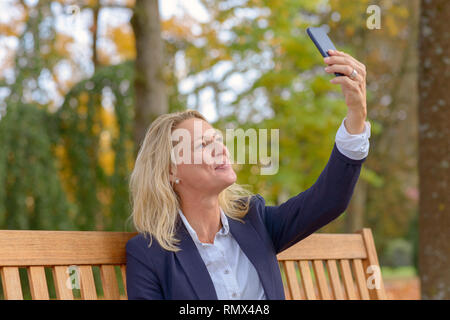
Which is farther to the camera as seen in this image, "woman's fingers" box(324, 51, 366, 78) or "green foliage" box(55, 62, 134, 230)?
"green foliage" box(55, 62, 134, 230)

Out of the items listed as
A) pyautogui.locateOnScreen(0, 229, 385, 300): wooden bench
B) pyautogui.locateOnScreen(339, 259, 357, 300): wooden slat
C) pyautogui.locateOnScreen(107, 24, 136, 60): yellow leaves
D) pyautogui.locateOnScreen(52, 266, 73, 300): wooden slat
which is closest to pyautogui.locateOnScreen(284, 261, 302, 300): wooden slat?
pyautogui.locateOnScreen(0, 229, 385, 300): wooden bench

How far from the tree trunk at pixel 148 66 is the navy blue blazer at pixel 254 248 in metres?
3.41

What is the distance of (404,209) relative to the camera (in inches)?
669

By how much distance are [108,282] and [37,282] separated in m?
0.30

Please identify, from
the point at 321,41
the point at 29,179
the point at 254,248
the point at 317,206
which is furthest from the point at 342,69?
the point at 29,179

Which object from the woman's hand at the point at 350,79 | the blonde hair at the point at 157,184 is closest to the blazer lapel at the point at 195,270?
the blonde hair at the point at 157,184

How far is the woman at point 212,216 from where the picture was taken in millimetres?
2164

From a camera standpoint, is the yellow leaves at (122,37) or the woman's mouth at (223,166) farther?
the yellow leaves at (122,37)

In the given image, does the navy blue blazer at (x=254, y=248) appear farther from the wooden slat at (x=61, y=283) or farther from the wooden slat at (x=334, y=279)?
the wooden slat at (x=334, y=279)

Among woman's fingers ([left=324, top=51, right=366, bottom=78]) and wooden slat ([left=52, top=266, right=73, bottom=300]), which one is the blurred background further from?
wooden slat ([left=52, top=266, right=73, bottom=300])

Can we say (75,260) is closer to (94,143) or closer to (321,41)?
(321,41)

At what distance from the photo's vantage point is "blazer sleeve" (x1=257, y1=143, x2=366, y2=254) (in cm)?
216

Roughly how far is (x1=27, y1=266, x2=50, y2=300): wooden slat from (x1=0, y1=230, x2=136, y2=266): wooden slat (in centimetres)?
2
